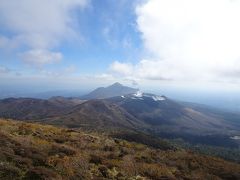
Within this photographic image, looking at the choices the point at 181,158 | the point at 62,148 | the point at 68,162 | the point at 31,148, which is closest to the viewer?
the point at 68,162

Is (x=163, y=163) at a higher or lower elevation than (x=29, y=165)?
lower

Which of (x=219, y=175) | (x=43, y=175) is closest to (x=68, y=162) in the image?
(x=43, y=175)

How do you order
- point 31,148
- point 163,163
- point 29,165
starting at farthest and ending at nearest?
point 163,163 < point 31,148 < point 29,165

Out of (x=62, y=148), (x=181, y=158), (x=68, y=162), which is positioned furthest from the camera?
(x=181, y=158)

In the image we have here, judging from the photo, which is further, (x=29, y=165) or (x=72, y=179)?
(x=29, y=165)

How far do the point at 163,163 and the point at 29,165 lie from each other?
39.7 ft

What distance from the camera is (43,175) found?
48.2ft

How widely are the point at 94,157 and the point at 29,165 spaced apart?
579 cm

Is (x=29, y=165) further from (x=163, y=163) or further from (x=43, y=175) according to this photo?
(x=163, y=163)

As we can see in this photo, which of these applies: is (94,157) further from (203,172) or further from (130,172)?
(203,172)

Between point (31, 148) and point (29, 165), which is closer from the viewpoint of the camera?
point (29, 165)

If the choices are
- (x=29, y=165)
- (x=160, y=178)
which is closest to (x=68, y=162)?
(x=29, y=165)

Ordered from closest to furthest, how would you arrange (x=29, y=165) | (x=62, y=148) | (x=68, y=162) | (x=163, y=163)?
1. (x=29, y=165)
2. (x=68, y=162)
3. (x=62, y=148)
4. (x=163, y=163)

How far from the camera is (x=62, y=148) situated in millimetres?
22781
